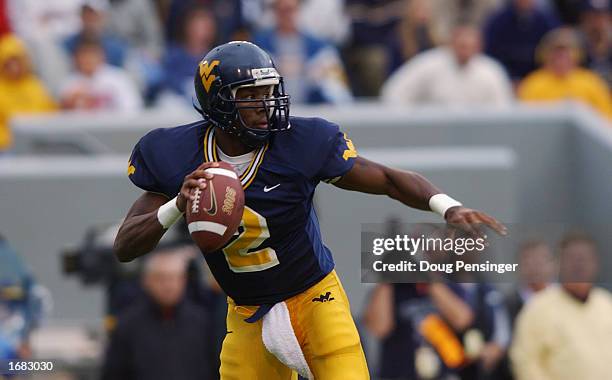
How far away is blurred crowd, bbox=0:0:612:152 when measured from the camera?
35.3 feet

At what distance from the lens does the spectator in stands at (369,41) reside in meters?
11.8

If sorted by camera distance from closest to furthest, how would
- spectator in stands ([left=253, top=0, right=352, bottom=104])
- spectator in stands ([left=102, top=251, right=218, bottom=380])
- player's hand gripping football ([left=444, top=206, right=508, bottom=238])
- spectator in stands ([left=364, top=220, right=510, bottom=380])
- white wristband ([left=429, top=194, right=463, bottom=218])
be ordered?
player's hand gripping football ([left=444, top=206, right=508, bottom=238]), white wristband ([left=429, top=194, right=463, bottom=218]), spectator in stands ([left=102, top=251, right=218, bottom=380]), spectator in stands ([left=364, top=220, right=510, bottom=380]), spectator in stands ([left=253, top=0, right=352, bottom=104])

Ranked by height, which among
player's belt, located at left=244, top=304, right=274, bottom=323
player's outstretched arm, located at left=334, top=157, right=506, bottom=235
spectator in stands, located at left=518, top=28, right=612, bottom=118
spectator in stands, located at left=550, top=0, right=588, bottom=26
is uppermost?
player's outstretched arm, located at left=334, top=157, right=506, bottom=235

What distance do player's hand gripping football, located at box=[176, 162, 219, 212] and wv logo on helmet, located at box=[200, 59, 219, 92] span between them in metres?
0.42

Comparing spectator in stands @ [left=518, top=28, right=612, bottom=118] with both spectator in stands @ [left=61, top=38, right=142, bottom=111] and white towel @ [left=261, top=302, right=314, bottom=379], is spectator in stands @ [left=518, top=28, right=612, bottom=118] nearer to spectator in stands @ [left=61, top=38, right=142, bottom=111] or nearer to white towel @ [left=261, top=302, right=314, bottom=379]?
spectator in stands @ [left=61, top=38, right=142, bottom=111]

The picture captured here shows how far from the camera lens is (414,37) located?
11.4m

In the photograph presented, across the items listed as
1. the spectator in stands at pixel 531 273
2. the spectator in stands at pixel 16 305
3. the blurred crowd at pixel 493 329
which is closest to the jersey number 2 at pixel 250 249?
the spectator in stands at pixel 531 273

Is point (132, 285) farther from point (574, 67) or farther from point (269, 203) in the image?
point (574, 67)

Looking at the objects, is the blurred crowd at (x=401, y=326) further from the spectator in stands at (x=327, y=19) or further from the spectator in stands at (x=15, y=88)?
the spectator in stands at (x=327, y=19)

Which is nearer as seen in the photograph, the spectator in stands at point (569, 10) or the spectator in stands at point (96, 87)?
the spectator in stands at point (96, 87)

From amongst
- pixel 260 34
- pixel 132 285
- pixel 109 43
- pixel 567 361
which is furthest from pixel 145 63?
pixel 567 361

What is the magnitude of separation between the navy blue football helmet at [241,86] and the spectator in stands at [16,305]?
2216 mm

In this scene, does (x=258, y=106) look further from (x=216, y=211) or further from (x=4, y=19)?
(x=4, y=19)

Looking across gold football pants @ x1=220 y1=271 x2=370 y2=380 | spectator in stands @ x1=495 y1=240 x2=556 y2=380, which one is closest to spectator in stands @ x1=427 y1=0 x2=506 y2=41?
spectator in stands @ x1=495 y1=240 x2=556 y2=380
